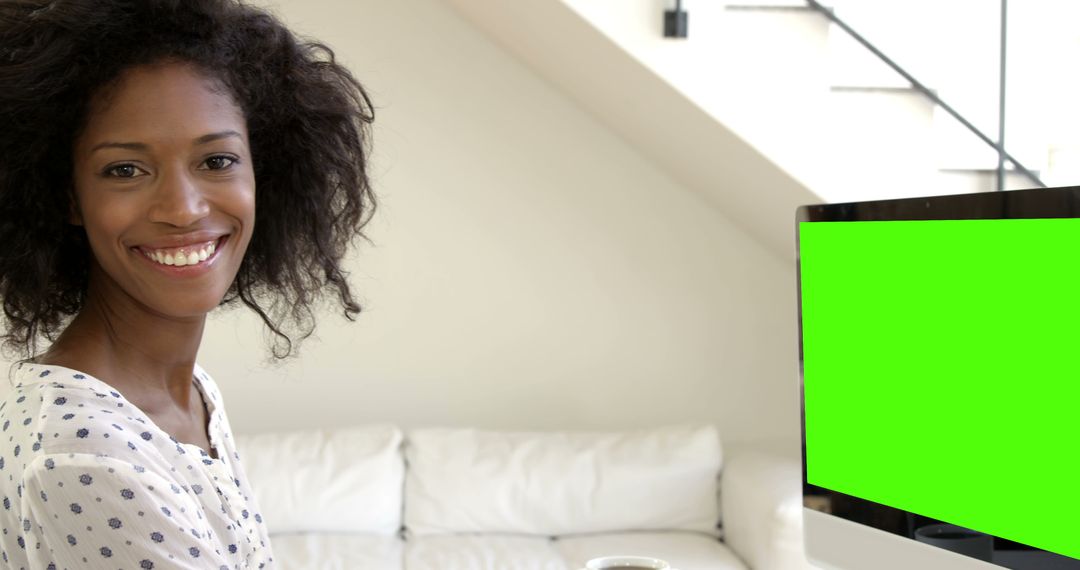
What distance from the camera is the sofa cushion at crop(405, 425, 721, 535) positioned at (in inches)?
123

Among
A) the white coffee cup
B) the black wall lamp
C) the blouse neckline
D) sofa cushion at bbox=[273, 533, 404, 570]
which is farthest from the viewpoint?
sofa cushion at bbox=[273, 533, 404, 570]

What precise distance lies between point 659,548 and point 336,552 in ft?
2.73

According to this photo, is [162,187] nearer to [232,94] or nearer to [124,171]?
[124,171]

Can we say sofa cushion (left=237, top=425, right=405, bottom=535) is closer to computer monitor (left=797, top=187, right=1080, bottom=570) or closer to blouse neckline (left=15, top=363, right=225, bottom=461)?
blouse neckline (left=15, top=363, right=225, bottom=461)

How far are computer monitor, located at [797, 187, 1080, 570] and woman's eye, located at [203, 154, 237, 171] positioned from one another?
66cm

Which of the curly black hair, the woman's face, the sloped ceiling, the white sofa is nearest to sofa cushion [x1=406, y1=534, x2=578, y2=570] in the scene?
the white sofa

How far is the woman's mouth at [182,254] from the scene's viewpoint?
108 cm

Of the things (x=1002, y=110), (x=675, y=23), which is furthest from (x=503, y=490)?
(x=1002, y=110)

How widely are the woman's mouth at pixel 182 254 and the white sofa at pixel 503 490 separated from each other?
1.99m

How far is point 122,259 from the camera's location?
108 cm

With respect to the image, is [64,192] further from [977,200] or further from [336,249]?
[977,200]

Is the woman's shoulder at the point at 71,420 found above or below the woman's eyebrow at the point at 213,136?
below

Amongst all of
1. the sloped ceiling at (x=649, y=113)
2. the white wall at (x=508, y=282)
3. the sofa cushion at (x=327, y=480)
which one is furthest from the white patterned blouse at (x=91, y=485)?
the white wall at (x=508, y=282)

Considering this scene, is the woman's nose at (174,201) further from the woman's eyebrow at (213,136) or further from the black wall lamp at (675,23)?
the black wall lamp at (675,23)
